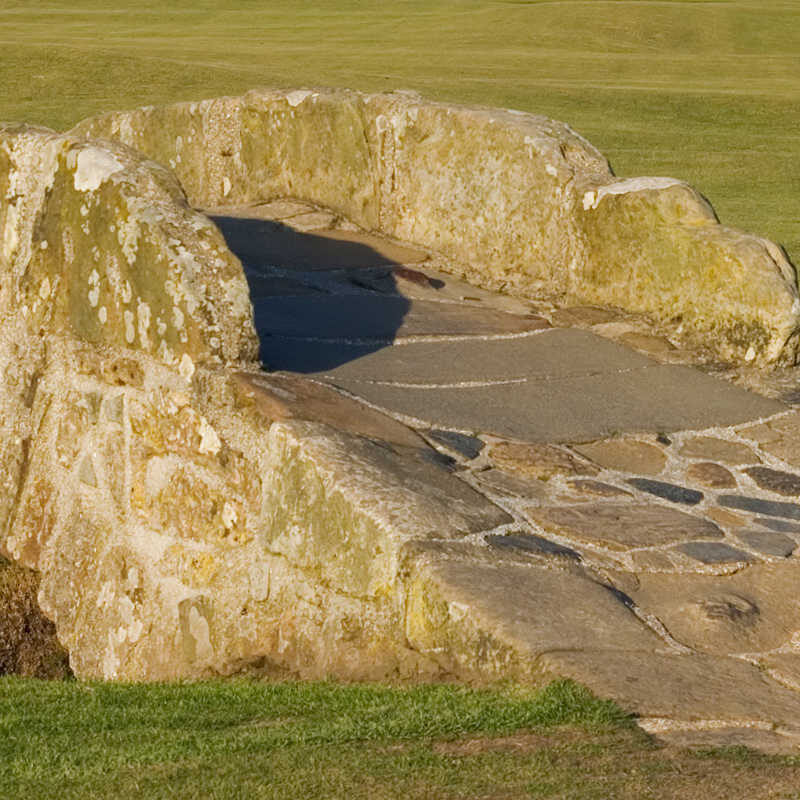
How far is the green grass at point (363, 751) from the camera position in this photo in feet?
12.1

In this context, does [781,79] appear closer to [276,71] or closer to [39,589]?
[276,71]

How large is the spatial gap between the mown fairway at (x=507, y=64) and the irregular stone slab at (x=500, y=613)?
30.5ft

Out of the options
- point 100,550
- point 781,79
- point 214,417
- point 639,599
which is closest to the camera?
point 639,599

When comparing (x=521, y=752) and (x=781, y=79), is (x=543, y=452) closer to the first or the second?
(x=521, y=752)

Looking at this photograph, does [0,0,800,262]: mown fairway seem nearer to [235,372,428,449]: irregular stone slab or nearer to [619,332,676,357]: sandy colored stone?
[619,332,676,357]: sandy colored stone

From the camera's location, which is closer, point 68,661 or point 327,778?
point 327,778

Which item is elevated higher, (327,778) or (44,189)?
(44,189)

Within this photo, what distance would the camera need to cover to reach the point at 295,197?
10.4 metres

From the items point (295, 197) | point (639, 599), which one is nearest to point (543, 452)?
point (639, 599)

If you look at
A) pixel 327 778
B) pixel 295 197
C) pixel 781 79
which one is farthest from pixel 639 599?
pixel 781 79

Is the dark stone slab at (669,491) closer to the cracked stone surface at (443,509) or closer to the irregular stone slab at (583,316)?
the cracked stone surface at (443,509)

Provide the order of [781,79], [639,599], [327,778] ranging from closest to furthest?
[327,778] → [639,599] → [781,79]

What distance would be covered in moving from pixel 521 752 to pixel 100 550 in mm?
3230

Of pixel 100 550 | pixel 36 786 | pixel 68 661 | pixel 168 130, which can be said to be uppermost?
pixel 168 130
